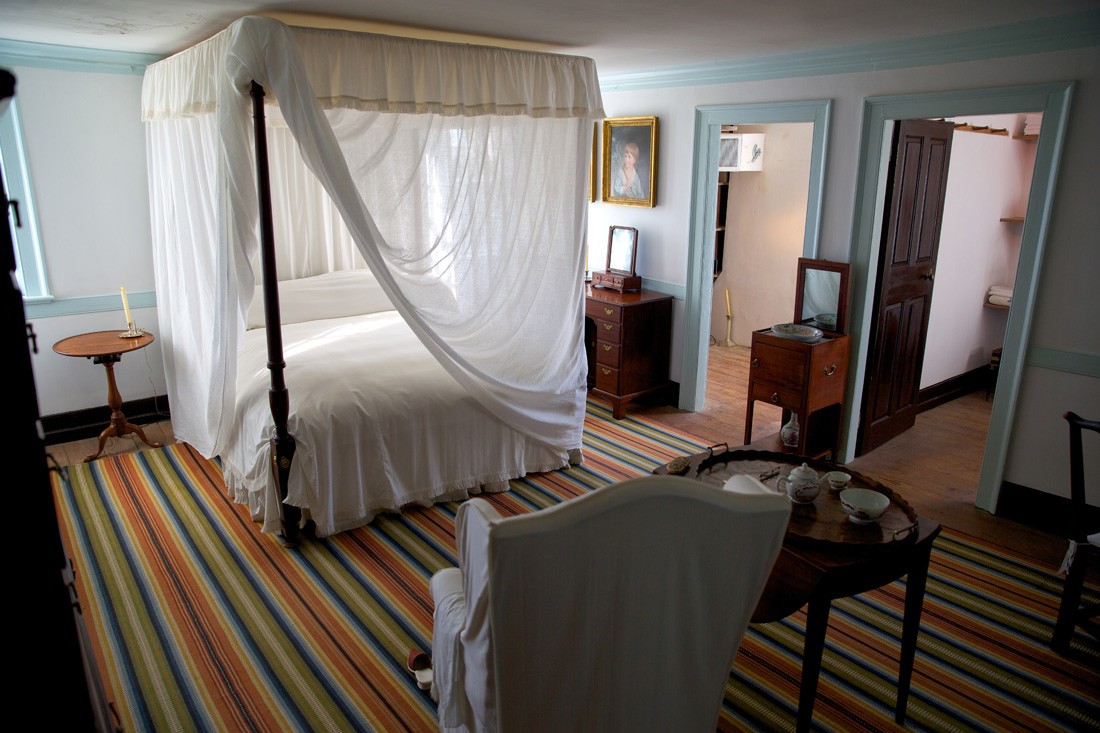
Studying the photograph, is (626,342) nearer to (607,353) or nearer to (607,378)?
(607,353)

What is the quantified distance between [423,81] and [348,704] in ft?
8.24

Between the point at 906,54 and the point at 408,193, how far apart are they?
263cm

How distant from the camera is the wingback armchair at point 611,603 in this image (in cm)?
157

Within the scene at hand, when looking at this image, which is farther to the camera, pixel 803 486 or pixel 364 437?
pixel 364 437

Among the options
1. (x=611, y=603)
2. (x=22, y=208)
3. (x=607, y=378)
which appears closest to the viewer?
(x=611, y=603)

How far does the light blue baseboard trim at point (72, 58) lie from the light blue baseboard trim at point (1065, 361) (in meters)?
5.15

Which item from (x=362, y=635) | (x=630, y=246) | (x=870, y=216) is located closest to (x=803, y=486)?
(x=362, y=635)

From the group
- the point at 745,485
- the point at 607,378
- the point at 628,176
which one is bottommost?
the point at 607,378

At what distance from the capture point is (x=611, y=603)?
5.47 feet

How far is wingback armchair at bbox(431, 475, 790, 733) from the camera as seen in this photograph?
1.57 m

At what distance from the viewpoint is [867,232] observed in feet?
13.3

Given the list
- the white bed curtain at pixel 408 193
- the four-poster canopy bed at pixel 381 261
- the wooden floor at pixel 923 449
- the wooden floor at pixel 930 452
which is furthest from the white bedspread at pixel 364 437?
the wooden floor at pixel 930 452

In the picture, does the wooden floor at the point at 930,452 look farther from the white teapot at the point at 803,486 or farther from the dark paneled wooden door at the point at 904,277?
the white teapot at the point at 803,486

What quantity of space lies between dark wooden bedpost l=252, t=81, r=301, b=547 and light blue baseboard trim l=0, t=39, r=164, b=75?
2161 millimetres
